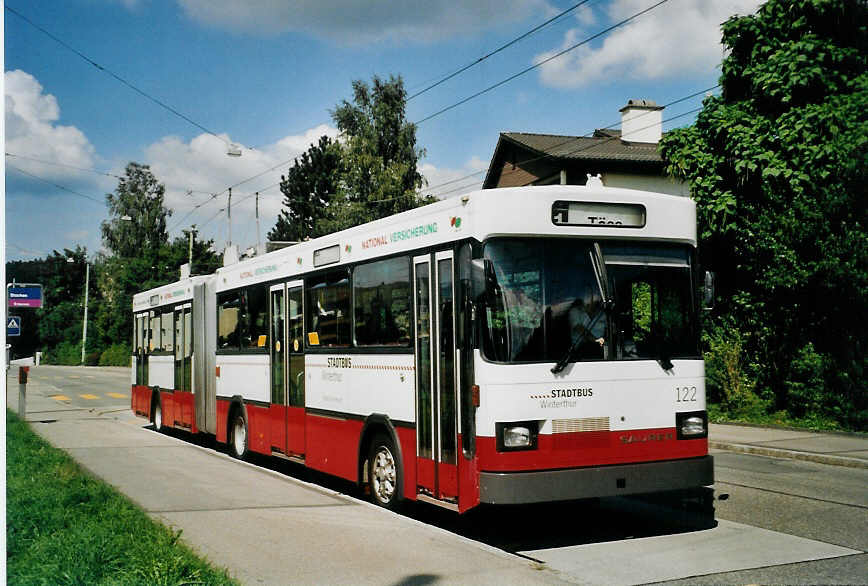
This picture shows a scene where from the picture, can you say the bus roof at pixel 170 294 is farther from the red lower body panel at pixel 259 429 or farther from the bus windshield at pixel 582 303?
the bus windshield at pixel 582 303

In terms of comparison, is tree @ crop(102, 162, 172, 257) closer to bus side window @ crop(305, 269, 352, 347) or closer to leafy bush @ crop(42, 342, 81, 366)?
leafy bush @ crop(42, 342, 81, 366)

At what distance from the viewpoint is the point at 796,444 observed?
15.4 meters

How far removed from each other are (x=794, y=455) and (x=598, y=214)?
804 centimetres

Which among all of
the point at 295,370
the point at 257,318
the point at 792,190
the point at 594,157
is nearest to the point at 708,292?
the point at 295,370

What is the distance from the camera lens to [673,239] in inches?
335

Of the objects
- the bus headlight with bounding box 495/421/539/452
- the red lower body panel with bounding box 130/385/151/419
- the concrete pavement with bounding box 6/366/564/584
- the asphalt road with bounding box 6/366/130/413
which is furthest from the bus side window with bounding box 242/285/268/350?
the asphalt road with bounding box 6/366/130/413

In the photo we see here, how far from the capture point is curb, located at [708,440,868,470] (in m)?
13.3

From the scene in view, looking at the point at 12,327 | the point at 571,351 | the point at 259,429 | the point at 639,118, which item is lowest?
the point at 259,429

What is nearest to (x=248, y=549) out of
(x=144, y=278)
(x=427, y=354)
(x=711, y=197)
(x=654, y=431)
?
(x=427, y=354)

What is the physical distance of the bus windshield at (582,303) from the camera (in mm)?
7707

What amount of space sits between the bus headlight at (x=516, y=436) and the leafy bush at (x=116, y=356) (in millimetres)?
70960

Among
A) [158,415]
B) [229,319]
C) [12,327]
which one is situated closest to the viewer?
[229,319]

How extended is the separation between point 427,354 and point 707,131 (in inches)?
588

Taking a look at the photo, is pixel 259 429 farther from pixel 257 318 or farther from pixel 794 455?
pixel 794 455
